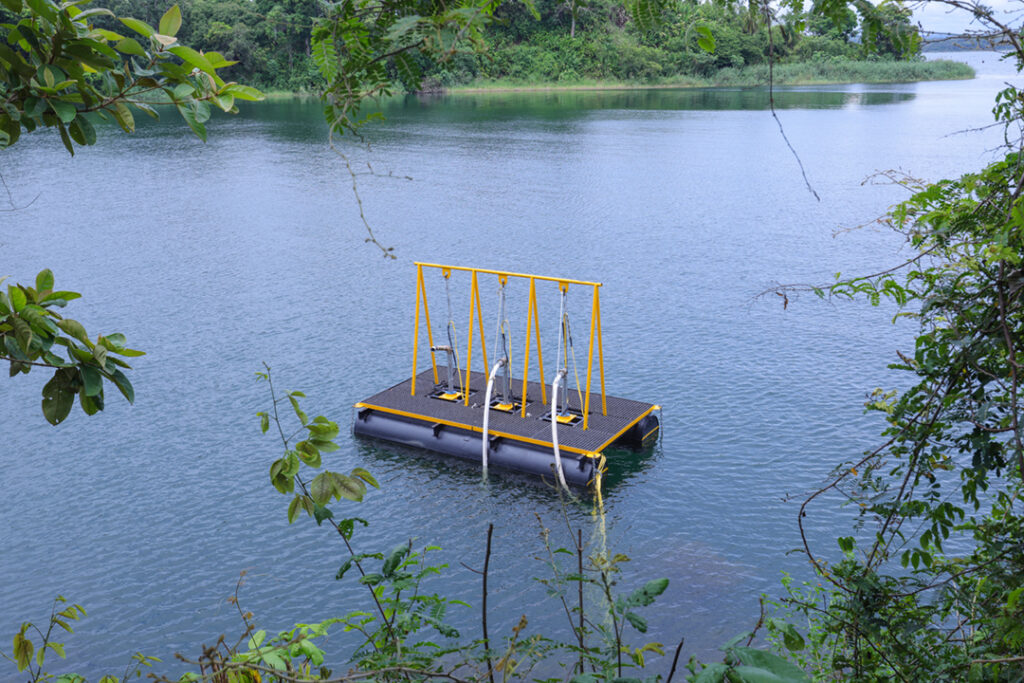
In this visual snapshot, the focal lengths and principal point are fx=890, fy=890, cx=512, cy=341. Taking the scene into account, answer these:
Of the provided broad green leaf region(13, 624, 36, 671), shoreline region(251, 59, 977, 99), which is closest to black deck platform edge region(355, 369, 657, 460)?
broad green leaf region(13, 624, 36, 671)

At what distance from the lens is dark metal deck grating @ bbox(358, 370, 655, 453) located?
1430 centimetres

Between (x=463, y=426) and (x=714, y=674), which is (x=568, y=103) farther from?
(x=714, y=674)

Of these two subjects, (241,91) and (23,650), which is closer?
(241,91)

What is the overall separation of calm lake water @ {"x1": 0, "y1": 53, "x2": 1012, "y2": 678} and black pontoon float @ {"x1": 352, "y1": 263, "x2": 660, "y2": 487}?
1.36 feet

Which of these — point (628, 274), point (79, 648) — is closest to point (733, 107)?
point (628, 274)

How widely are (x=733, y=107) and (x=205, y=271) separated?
5138 cm

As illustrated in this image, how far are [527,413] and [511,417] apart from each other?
0.35m

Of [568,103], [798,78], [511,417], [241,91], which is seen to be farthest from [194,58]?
[798,78]

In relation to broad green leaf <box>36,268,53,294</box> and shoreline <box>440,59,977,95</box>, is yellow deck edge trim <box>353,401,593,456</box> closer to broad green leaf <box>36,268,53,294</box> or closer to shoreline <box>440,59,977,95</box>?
broad green leaf <box>36,268,53,294</box>

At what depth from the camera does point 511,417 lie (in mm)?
15219

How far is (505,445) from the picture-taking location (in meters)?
14.7

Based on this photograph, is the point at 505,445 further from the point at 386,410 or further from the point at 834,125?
the point at 834,125

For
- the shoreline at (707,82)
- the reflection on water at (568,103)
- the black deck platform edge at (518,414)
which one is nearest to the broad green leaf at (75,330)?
the black deck platform edge at (518,414)

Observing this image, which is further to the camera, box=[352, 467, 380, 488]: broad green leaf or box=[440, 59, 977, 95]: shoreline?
box=[440, 59, 977, 95]: shoreline
